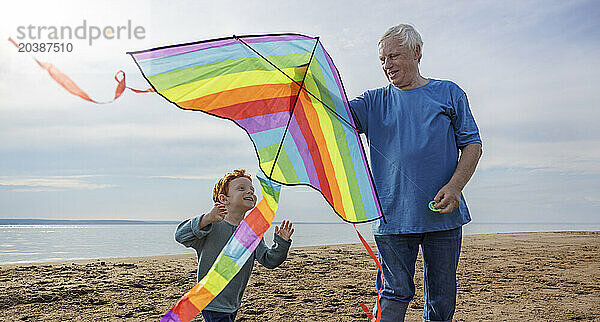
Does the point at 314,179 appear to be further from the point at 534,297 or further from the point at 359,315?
the point at 534,297

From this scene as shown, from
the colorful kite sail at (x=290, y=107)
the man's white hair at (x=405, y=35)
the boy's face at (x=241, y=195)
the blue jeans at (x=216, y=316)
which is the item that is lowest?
the blue jeans at (x=216, y=316)

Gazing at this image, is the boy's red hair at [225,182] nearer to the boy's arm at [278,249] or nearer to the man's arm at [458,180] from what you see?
the boy's arm at [278,249]

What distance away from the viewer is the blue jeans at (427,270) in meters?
2.06

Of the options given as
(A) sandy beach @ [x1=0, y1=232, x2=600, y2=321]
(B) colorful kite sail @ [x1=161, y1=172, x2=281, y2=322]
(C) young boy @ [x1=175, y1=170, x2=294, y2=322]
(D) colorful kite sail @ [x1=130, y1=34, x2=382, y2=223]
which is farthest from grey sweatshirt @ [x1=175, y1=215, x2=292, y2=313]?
(A) sandy beach @ [x1=0, y1=232, x2=600, y2=321]

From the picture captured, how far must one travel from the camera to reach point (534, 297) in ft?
14.3

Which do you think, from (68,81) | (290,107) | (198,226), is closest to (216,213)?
(198,226)

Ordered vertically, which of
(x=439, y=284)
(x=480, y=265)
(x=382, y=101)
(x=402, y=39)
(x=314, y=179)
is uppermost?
(x=402, y=39)

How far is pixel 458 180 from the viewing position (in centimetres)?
202

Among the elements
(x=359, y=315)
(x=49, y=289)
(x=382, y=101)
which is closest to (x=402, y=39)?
(x=382, y=101)

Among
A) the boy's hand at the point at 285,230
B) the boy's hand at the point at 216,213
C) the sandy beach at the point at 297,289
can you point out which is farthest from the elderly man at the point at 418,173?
the sandy beach at the point at 297,289

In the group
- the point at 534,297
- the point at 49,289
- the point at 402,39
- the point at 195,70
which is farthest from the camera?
the point at 49,289

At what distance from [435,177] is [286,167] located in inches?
24.8

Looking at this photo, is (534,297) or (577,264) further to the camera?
(577,264)

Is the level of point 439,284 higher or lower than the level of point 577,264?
higher
